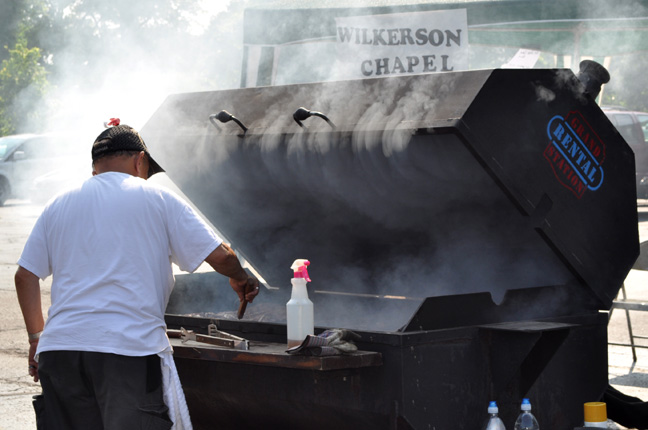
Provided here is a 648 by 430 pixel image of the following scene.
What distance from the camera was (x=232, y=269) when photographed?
2996mm

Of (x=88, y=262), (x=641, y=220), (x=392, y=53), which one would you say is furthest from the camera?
(x=641, y=220)

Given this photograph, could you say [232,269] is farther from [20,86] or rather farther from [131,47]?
[20,86]

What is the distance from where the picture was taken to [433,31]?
236 inches

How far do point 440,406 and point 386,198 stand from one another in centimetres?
109

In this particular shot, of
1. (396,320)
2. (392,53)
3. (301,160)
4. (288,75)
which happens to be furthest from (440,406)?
(288,75)

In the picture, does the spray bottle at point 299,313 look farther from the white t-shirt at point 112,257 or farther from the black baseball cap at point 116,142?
the black baseball cap at point 116,142

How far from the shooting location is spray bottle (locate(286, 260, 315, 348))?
306 cm

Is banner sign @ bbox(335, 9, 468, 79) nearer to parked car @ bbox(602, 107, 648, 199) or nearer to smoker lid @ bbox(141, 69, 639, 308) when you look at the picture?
smoker lid @ bbox(141, 69, 639, 308)

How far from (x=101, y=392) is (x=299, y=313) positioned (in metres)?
0.74

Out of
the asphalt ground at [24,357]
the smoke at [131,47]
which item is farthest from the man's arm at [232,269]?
the smoke at [131,47]

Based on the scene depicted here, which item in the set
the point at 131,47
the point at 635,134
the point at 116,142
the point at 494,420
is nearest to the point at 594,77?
the point at 494,420

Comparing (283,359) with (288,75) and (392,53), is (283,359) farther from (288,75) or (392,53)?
(288,75)

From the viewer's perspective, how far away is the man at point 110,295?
8.95 feet

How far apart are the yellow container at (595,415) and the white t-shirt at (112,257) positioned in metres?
1.61
